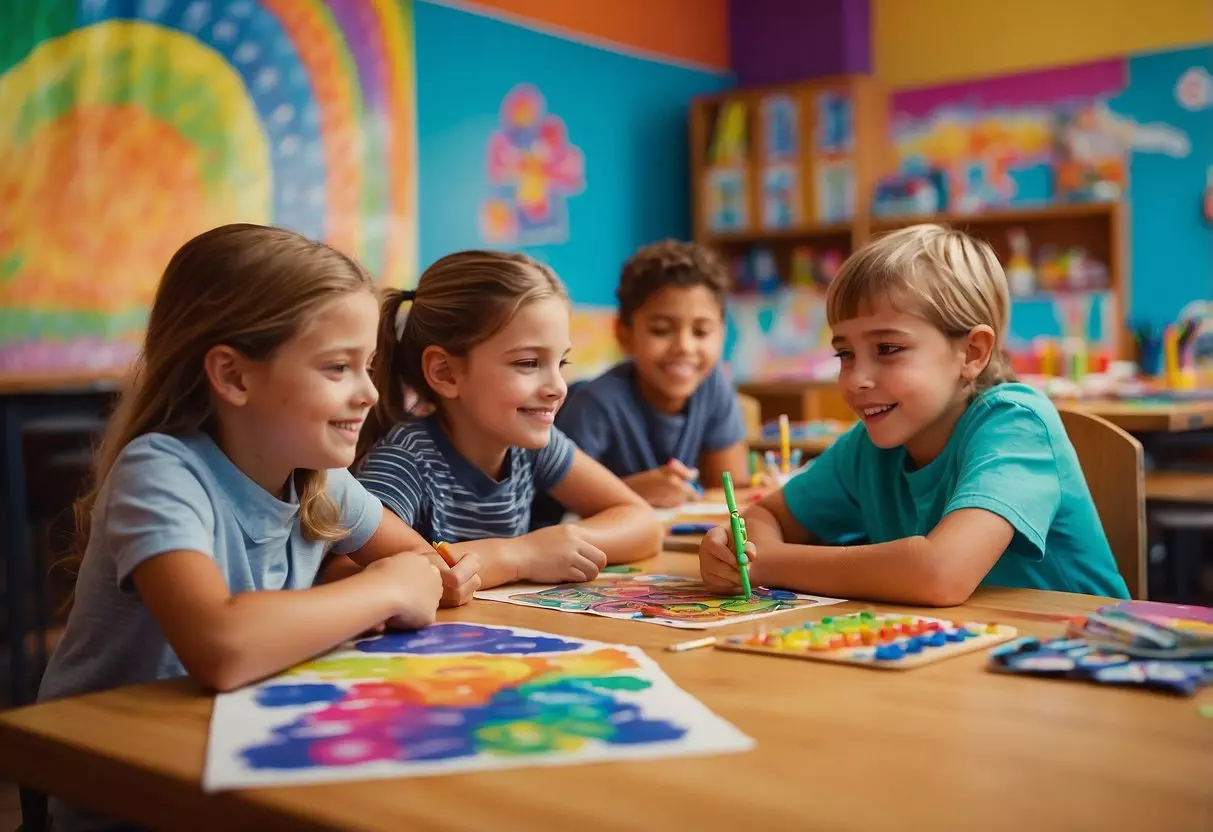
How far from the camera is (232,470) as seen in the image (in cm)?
119

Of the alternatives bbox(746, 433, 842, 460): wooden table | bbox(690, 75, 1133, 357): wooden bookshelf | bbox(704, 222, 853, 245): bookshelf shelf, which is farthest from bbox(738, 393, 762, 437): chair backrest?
bbox(704, 222, 853, 245): bookshelf shelf

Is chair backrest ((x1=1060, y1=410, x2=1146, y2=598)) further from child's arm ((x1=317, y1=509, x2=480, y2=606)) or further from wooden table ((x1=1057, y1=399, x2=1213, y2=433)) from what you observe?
wooden table ((x1=1057, y1=399, x2=1213, y2=433))

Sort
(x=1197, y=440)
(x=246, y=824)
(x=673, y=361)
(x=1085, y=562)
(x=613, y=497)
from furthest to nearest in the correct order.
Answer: (x=1197, y=440) → (x=673, y=361) → (x=613, y=497) → (x=1085, y=562) → (x=246, y=824)

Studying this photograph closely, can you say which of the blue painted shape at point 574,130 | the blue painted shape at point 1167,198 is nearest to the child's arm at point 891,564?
the blue painted shape at point 574,130

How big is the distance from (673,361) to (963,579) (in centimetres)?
141

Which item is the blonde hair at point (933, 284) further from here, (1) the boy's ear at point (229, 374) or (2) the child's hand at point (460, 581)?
(1) the boy's ear at point (229, 374)

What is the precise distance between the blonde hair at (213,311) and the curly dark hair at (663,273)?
149 cm

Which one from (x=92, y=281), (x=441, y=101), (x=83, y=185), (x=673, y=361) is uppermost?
(x=441, y=101)

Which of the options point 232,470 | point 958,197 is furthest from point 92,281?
point 958,197

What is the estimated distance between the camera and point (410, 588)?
114 centimetres

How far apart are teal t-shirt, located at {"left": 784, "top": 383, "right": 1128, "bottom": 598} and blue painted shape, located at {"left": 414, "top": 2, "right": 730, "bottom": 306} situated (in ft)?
11.6

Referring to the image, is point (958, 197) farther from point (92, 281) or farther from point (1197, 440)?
point (92, 281)

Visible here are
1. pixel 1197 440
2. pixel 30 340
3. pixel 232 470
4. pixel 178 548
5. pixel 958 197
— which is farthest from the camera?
pixel 958 197

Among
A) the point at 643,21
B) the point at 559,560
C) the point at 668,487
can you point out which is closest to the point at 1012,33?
the point at 643,21
